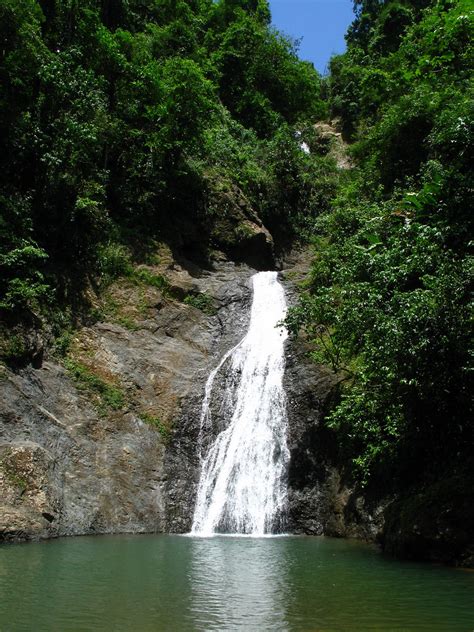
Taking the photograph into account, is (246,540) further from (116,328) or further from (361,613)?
(116,328)

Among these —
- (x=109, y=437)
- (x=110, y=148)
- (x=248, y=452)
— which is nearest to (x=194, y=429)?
(x=248, y=452)

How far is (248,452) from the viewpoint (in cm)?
1602

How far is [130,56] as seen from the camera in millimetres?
27156

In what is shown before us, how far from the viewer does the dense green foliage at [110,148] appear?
19.7 metres

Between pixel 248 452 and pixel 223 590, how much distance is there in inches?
343

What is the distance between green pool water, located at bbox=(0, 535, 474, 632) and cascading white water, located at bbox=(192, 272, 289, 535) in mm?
3456

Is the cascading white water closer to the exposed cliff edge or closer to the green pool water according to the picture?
the exposed cliff edge

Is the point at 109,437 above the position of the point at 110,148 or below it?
below

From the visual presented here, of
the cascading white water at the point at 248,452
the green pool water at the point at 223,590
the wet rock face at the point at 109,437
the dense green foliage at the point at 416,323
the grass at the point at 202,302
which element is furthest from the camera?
the grass at the point at 202,302

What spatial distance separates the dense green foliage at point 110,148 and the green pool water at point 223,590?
889 centimetres

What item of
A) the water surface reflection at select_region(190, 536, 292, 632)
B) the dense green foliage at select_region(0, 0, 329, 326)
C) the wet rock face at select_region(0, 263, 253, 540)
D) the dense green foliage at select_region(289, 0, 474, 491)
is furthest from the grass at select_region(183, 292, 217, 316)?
the water surface reflection at select_region(190, 536, 292, 632)

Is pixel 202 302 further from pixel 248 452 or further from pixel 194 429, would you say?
pixel 248 452

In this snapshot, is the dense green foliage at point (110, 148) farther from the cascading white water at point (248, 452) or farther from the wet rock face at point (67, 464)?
the cascading white water at point (248, 452)

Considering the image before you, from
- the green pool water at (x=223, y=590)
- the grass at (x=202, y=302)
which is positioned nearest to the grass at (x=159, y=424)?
the green pool water at (x=223, y=590)
